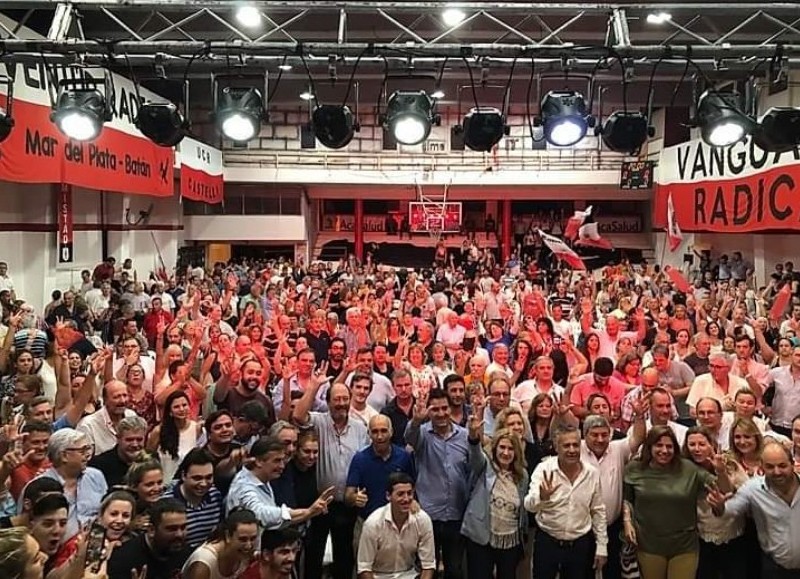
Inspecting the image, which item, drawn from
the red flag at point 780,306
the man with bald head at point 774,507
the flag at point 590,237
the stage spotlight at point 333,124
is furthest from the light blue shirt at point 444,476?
the flag at point 590,237

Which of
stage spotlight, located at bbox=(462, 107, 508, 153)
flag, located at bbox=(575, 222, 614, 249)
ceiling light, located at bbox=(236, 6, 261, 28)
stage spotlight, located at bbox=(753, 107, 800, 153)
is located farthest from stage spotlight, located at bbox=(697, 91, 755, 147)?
flag, located at bbox=(575, 222, 614, 249)

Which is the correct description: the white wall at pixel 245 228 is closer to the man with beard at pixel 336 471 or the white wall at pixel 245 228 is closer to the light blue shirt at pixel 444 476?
the man with beard at pixel 336 471

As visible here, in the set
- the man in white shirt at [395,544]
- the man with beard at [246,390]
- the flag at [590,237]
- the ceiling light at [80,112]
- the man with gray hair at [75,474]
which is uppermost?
the ceiling light at [80,112]

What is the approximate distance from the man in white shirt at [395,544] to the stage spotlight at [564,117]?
3336 mm

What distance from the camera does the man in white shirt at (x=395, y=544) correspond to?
11.6 ft

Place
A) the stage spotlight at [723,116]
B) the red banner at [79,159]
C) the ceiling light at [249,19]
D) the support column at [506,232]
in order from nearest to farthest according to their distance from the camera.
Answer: the stage spotlight at [723,116] < the red banner at [79,159] < the ceiling light at [249,19] < the support column at [506,232]

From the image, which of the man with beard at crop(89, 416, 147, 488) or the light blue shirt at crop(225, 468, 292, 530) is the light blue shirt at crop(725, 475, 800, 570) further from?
the man with beard at crop(89, 416, 147, 488)

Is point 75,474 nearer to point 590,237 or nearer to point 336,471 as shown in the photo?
point 336,471

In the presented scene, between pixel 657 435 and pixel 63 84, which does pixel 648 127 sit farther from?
pixel 63 84

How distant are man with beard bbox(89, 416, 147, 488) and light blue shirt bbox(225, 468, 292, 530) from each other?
54cm

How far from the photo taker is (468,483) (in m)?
3.94

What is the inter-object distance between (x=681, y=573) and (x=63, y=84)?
5.22 metres

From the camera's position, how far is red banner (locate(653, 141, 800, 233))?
1034 centimetres

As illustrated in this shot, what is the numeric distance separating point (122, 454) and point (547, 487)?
79.8 inches
